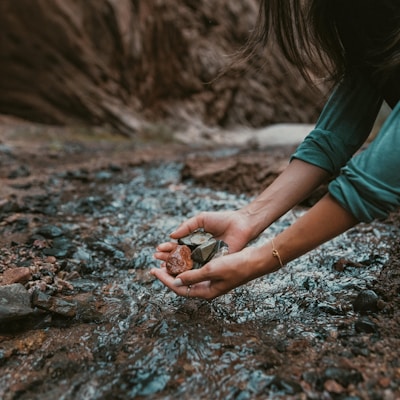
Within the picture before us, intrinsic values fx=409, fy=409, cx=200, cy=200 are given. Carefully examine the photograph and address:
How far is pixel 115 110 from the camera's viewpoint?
7.93 meters

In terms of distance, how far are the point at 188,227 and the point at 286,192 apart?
18.1 inches

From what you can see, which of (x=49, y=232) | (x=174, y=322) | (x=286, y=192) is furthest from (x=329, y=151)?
(x=49, y=232)

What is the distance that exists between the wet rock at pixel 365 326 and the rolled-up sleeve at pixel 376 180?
421 mm

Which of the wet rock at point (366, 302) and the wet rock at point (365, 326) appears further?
the wet rock at point (366, 302)

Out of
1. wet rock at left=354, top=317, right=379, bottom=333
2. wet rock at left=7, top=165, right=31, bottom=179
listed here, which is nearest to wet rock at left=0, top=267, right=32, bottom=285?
wet rock at left=354, top=317, right=379, bottom=333

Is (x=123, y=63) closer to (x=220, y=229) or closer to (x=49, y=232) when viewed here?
(x=49, y=232)

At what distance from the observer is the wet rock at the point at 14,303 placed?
57.8 inches

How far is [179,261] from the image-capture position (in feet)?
5.41

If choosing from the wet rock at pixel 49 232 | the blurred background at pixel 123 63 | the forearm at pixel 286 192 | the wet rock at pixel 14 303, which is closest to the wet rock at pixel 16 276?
the wet rock at pixel 14 303

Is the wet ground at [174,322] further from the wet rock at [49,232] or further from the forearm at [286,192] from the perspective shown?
the forearm at [286,192]

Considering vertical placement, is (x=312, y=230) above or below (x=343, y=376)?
above

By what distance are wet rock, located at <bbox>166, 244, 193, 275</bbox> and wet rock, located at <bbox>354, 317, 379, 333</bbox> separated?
66 centimetres

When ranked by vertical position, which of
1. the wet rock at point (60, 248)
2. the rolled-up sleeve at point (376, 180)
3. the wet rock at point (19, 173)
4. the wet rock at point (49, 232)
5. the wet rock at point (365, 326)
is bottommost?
the wet rock at point (19, 173)

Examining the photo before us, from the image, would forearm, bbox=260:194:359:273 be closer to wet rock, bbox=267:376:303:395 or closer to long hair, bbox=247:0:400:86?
wet rock, bbox=267:376:303:395
